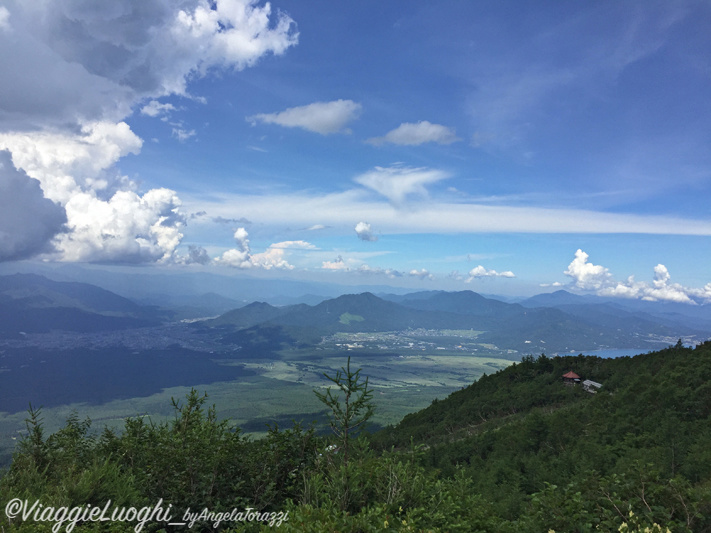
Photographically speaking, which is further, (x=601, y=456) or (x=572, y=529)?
(x=601, y=456)

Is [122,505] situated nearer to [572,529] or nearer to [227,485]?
[227,485]

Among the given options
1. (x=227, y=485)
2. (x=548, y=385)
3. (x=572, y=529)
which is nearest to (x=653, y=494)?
(x=572, y=529)

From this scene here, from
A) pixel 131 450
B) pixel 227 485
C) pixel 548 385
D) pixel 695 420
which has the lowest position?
pixel 548 385

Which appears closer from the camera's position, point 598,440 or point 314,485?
point 314,485

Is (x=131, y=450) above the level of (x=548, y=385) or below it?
above

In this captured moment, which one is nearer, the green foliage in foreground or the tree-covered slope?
the green foliage in foreground

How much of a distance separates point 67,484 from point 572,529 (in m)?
11.3

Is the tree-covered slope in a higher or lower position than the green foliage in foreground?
lower

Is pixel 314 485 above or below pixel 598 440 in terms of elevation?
above

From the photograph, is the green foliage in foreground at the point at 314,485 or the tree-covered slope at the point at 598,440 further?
the tree-covered slope at the point at 598,440

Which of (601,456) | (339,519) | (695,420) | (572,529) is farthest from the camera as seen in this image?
(695,420)

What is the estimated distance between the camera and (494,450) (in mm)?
38938

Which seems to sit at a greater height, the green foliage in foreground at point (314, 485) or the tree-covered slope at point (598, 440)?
the green foliage in foreground at point (314, 485)

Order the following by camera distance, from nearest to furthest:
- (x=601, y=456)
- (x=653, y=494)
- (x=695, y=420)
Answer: (x=653, y=494), (x=601, y=456), (x=695, y=420)
